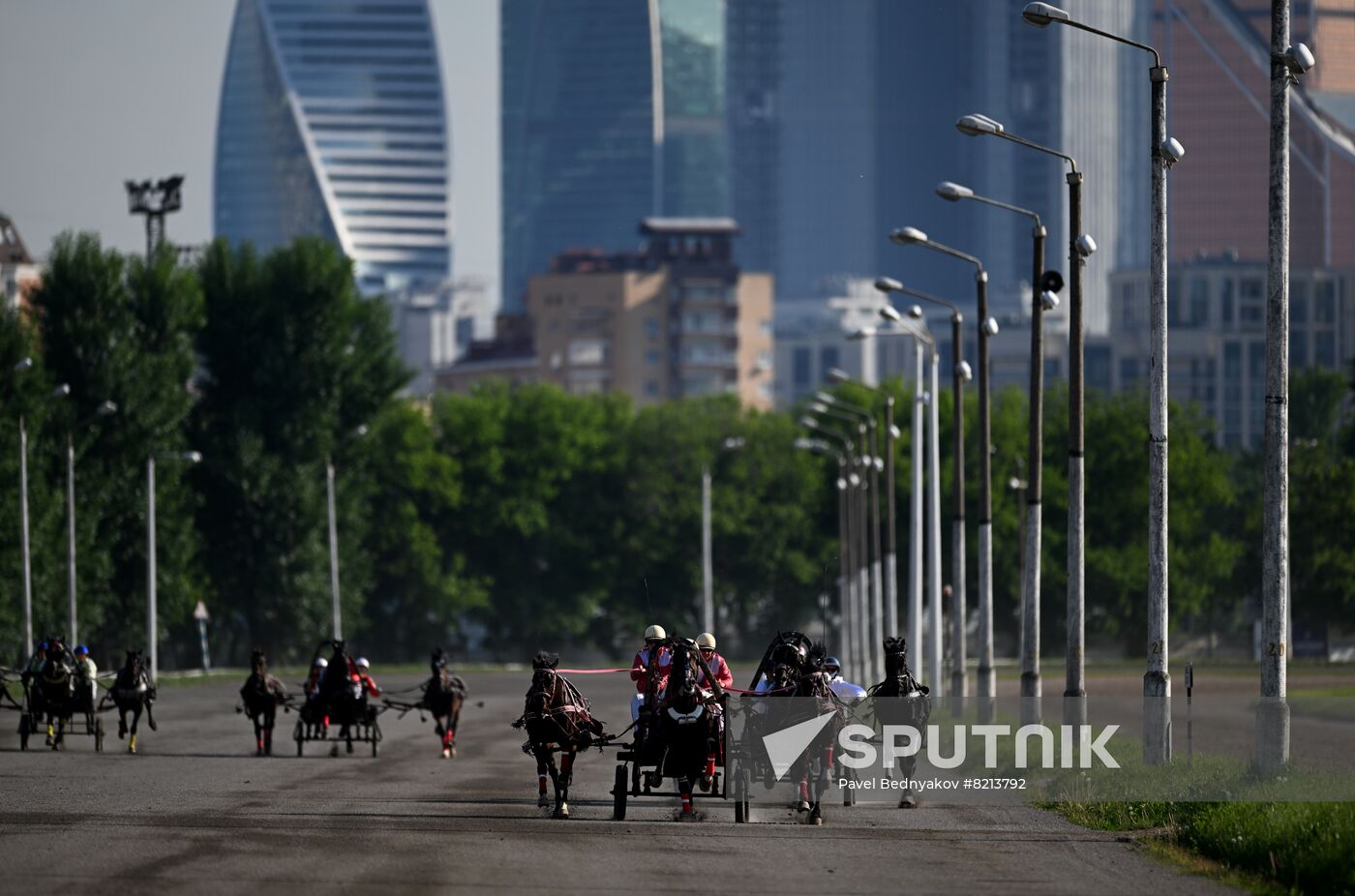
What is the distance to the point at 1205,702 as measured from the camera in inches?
2218

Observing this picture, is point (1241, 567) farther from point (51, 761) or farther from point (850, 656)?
point (51, 761)

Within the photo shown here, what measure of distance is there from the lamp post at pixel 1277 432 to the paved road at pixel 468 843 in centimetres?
214

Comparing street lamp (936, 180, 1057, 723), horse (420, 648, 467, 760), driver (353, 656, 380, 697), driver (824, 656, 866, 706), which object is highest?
street lamp (936, 180, 1057, 723)

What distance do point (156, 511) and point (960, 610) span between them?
4687 cm

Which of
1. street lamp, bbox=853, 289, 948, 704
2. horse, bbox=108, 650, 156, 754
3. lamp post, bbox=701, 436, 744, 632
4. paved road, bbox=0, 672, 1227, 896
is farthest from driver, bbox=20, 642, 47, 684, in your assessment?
lamp post, bbox=701, 436, 744, 632

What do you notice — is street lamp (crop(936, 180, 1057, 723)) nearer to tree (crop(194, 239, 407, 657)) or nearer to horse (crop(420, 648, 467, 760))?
horse (crop(420, 648, 467, 760))

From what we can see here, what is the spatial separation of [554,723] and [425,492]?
91861mm

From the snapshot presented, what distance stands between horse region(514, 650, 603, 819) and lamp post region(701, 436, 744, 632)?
75.3 m

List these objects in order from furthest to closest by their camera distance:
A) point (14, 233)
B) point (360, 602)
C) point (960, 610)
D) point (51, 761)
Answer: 1. point (14, 233)
2. point (360, 602)
3. point (960, 610)
4. point (51, 761)

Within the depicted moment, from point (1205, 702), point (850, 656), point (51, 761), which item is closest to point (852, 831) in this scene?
point (51, 761)

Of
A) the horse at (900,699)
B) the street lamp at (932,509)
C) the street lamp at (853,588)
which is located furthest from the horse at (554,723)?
the street lamp at (853,588)

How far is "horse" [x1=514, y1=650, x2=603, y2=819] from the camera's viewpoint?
23.8 meters

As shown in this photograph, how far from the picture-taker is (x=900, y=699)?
2509 centimetres

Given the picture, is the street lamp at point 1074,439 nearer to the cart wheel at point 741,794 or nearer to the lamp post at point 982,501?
the lamp post at point 982,501
